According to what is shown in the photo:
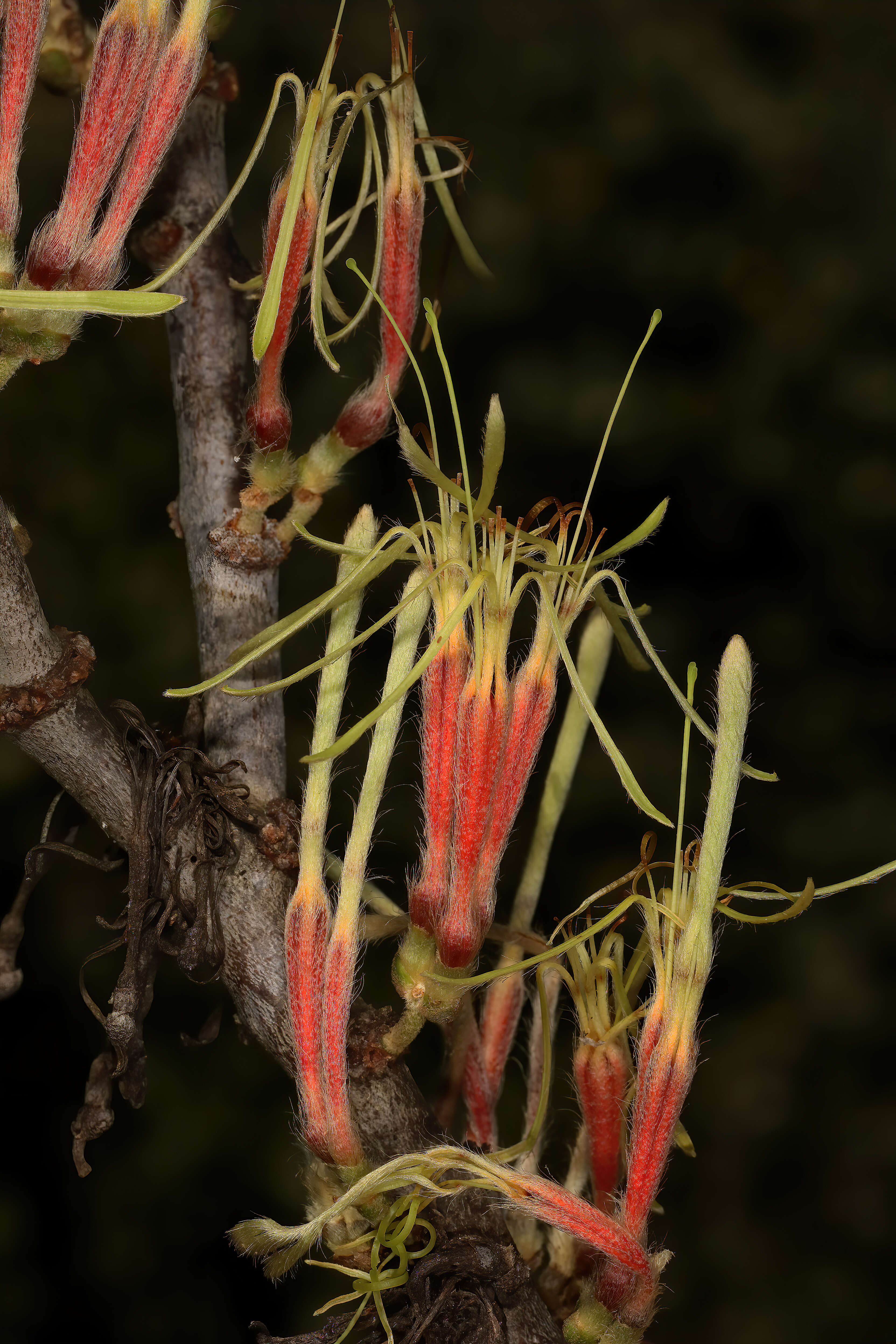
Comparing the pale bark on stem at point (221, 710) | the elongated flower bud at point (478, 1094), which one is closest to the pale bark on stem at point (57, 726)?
the pale bark on stem at point (221, 710)

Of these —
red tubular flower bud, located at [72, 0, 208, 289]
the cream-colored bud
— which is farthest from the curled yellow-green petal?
red tubular flower bud, located at [72, 0, 208, 289]

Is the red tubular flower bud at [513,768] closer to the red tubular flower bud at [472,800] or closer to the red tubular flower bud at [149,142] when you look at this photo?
the red tubular flower bud at [472,800]

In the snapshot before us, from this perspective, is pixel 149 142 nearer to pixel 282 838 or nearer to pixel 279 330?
pixel 279 330

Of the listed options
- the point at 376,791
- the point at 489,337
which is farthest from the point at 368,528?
the point at 489,337

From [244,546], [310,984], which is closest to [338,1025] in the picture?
[310,984]

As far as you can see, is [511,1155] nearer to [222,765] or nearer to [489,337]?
[222,765]

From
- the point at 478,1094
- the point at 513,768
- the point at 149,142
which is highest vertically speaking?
the point at 149,142

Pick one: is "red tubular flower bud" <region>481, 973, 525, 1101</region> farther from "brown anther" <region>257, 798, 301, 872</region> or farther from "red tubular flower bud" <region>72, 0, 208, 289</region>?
"red tubular flower bud" <region>72, 0, 208, 289</region>
